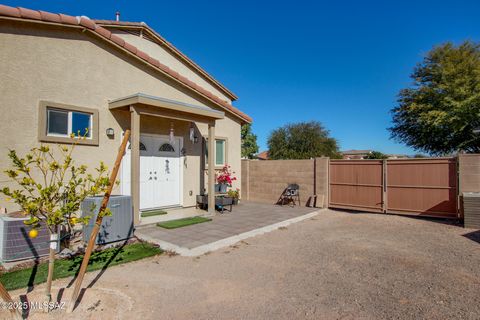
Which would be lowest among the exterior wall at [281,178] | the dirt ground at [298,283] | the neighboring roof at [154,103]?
the dirt ground at [298,283]

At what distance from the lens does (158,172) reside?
8.92 meters

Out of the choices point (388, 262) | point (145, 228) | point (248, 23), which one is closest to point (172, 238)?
point (145, 228)

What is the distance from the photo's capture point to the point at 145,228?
6.98 metres

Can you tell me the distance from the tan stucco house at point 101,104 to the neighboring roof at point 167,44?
4589 mm

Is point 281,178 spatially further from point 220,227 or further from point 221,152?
point 220,227

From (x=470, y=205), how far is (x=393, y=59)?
1462cm

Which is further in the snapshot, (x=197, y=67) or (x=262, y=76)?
(x=262, y=76)

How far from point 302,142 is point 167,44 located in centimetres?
2311

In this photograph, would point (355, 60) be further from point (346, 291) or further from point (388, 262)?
point (346, 291)

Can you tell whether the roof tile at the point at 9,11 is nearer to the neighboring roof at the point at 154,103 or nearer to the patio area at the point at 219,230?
the neighboring roof at the point at 154,103

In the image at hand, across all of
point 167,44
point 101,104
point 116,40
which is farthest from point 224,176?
point 167,44

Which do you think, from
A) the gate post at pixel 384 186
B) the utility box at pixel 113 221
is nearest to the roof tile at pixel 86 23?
the utility box at pixel 113 221

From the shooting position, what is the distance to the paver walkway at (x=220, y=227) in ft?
20.0

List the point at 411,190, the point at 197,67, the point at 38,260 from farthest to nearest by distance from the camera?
the point at 197,67 → the point at 411,190 → the point at 38,260
